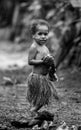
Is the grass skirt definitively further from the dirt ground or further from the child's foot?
the dirt ground

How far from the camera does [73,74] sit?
22.5 ft

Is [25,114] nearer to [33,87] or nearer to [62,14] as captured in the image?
[33,87]

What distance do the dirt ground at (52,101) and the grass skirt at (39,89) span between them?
0.77ft

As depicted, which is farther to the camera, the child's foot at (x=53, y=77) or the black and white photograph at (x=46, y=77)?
the child's foot at (x=53, y=77)

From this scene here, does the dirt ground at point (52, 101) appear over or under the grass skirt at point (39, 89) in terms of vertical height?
under

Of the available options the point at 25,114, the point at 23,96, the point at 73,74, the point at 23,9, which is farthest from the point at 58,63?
the point at 23,9

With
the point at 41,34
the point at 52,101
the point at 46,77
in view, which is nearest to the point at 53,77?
the point at 46,77

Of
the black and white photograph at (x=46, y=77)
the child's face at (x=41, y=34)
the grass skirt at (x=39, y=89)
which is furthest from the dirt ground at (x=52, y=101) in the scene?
the child's face at (x=41, y=34)

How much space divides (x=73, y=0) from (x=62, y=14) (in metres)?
1.44

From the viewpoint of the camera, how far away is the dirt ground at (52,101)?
12.9 feet

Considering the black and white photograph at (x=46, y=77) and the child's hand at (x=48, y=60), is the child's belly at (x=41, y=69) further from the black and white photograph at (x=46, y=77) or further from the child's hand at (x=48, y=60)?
the child's hand at (x=48, y=60)

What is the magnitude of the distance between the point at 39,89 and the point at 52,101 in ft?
3.66

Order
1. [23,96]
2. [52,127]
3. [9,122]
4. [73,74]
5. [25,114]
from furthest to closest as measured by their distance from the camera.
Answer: [73,74]
[23,96]
[25,114]
[9,122]
[52,127]

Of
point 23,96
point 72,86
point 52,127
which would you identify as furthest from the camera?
point 72,86
